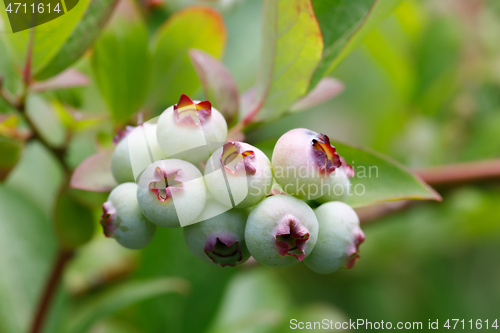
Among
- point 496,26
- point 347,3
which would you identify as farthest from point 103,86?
point 496,26

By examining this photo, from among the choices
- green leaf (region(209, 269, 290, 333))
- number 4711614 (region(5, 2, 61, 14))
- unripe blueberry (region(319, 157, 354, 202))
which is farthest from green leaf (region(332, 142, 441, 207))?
green leaf (region(209, 269, 290, 333))

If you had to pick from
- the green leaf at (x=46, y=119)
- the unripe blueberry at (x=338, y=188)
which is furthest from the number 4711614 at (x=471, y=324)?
the green leaf at (x=46, y=119)

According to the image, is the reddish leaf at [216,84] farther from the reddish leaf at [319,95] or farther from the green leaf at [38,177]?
the green leaf at [38,177]

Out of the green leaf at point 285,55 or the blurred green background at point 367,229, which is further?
the blurred green background at point 367,229

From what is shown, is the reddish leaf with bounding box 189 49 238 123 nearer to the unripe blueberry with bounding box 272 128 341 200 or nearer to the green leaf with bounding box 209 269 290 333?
the unripe blueberry with bounding box 272 128 341 200

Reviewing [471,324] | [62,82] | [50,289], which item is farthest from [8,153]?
[471,324]

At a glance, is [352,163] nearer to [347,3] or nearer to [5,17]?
[347,3]

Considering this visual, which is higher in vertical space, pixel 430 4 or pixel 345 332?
→ pixel 430 4
